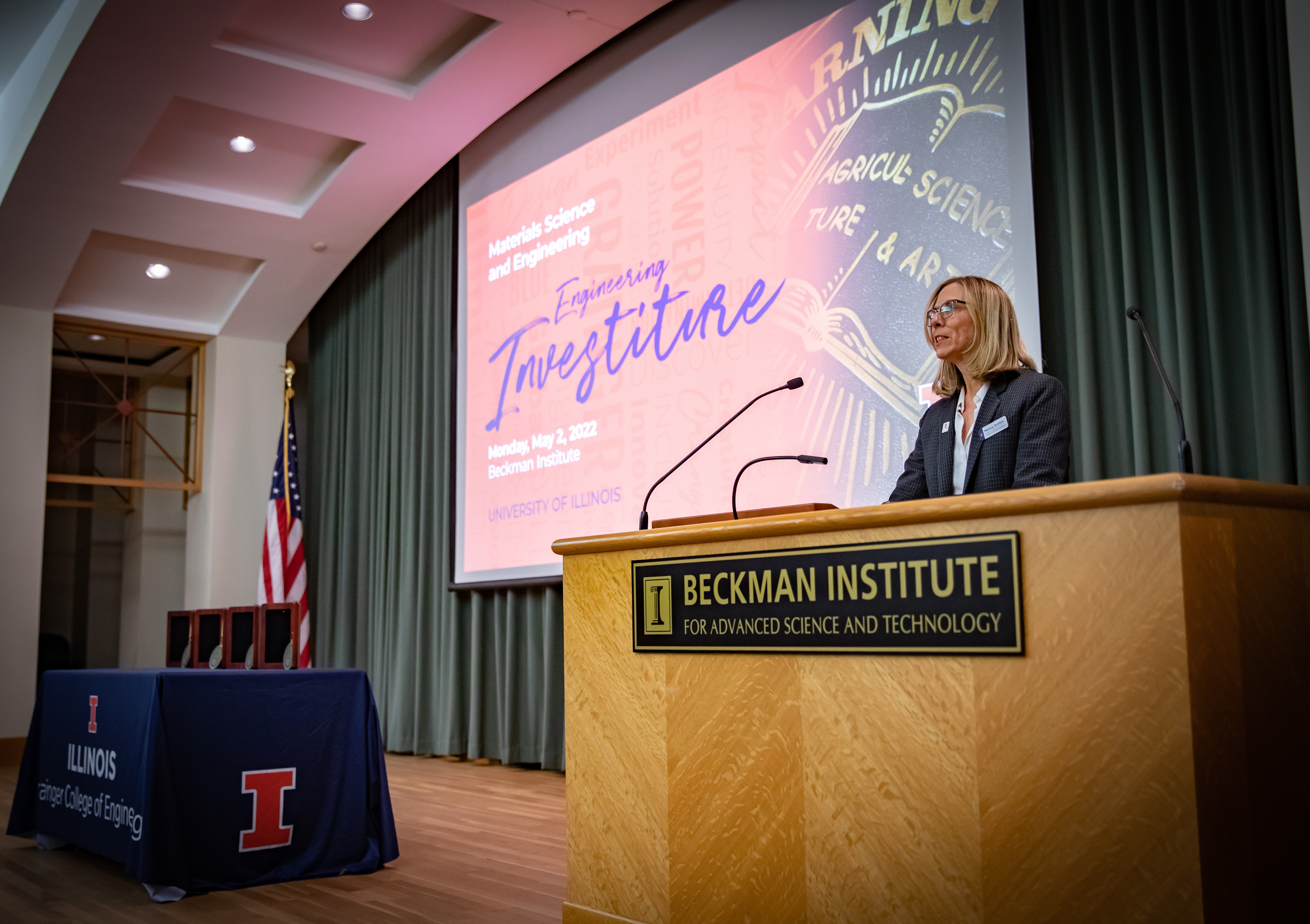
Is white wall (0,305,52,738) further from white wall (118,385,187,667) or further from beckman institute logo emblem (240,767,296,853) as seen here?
beckman institute logo emblem (240,767,296,853)

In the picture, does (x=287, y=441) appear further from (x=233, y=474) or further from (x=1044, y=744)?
(x=1044, y=744)

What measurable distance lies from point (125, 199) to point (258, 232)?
77 centimetres

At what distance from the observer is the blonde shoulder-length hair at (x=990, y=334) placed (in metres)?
2.12

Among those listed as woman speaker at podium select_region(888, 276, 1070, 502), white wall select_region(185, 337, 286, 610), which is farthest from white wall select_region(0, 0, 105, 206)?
woman speaker at podium select_region(888, 276, 1070, 502)

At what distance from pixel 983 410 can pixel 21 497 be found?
254 inches

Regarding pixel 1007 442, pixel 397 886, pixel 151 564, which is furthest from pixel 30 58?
pixel 1007 442

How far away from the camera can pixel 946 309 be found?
2180 millimetres

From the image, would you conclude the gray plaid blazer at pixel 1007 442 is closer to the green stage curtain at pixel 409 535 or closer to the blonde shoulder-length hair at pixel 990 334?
the blonde shoulder-length hair at pixel 990 334

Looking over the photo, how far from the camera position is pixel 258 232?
638 cm

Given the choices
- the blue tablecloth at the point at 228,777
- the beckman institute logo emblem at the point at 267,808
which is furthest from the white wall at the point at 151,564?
the beckman institute logo emblem at the point at 267,808

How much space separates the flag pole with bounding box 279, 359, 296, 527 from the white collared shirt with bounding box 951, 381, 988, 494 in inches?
222

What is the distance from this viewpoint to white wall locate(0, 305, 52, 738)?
6.32m

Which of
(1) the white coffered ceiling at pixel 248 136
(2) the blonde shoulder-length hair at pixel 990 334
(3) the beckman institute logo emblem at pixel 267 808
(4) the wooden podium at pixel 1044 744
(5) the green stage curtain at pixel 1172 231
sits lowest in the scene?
(3) the beckman institute logo emblem at pixel 267 808

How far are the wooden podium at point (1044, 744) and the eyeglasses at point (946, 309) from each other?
0.69 metres
